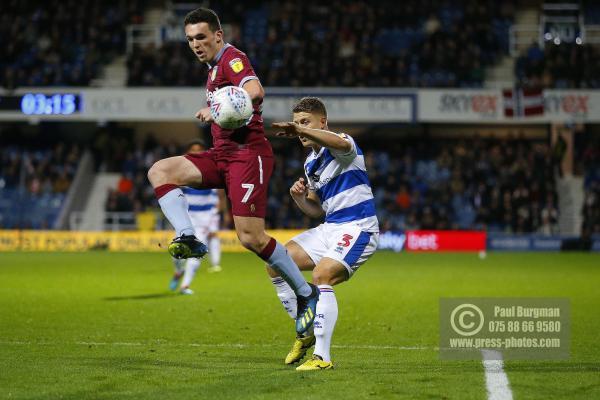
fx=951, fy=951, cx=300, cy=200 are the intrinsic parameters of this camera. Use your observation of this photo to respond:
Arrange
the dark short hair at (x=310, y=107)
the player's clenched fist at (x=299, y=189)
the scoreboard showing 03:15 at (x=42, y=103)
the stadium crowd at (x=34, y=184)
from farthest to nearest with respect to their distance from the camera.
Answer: the stadium crowd at (x=34, y=184) < the scoreboard showing 03:15 at (x=42, y=103) < the player's clenched fist at (x=299, y=189) < the dark short hair at (x=310, y=107)

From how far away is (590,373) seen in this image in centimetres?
787

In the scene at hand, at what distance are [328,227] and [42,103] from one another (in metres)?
26.9

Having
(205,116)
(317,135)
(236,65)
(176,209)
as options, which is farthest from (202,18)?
(176,209)

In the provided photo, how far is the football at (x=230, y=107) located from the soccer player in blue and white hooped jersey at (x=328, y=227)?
2.16ft

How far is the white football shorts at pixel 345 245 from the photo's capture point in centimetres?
838

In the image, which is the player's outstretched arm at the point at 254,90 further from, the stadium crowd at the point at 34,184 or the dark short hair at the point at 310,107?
the stadium crowd at the point at 34,184

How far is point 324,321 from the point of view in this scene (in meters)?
8.13

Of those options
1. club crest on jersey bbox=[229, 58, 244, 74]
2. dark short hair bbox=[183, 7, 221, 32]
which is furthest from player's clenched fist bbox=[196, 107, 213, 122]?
dark short hair bbox=[183, 7, 221, 32]

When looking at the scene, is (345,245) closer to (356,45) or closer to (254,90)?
(254,90)

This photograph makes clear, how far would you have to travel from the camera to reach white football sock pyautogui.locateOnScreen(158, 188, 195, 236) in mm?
7973

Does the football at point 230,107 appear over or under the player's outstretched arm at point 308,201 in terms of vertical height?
over

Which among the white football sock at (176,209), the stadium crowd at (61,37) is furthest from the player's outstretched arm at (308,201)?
the stadium crowd at (61,37)

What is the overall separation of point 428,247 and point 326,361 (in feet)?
78.2

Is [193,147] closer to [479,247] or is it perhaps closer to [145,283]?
[145,283]
